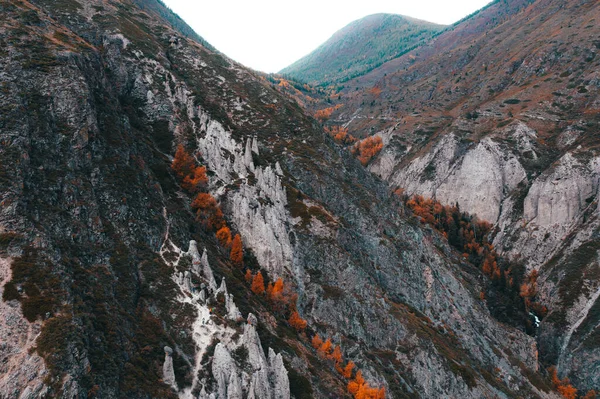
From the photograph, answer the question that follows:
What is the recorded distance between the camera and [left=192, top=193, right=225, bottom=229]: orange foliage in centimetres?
8475

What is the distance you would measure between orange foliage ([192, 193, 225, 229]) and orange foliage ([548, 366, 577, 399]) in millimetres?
105973

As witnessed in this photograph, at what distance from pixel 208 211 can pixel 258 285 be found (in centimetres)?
2278

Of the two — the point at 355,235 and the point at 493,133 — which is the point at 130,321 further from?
the point at 493,133

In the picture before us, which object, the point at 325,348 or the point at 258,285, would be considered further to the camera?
the point at 258,285

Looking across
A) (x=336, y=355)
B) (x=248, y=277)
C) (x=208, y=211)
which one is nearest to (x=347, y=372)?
(x=336, y=355)

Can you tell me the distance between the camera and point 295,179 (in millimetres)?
110500

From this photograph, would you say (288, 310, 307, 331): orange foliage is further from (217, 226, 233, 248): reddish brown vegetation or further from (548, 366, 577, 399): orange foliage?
(548, 366, 577, 399): orange foliage

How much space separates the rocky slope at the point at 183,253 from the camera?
46.1 metres

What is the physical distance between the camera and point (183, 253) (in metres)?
68.6

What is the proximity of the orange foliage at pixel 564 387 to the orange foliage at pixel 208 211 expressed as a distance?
10597 cm

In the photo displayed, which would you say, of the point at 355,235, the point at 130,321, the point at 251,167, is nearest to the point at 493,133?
the point at 355,235

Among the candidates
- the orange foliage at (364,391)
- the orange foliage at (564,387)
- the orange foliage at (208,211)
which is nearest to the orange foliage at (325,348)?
the orange foliage at (364,391)

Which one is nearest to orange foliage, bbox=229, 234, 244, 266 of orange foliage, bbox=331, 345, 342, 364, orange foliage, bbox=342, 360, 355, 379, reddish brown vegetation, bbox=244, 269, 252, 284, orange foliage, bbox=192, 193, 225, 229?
reddish brown vegetation, bbox=244, 269, 252, 284

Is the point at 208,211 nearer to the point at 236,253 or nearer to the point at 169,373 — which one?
the point at 236,253
